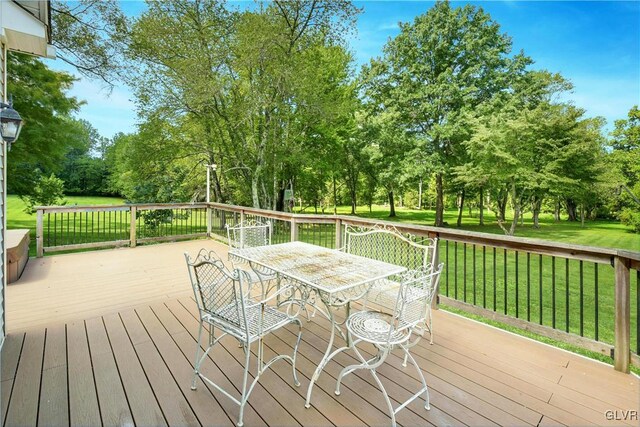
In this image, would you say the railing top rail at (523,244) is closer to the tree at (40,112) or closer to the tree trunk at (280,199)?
the tree at (40,112)

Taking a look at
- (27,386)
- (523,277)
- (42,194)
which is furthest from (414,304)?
(42,194)

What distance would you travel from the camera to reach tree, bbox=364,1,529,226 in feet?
45.8

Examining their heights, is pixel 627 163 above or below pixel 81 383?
above

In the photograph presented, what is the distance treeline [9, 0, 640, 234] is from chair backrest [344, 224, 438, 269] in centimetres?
718

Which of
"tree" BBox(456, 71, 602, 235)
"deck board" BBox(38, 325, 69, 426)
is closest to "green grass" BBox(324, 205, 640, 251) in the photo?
"tree" BBox(456, 71, 602, 235)

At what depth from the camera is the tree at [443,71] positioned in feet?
45.8

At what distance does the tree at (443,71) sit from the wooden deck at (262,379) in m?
12.7

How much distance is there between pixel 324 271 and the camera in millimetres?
2361

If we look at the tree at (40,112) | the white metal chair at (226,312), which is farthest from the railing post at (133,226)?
the white metal chair at (226,312)

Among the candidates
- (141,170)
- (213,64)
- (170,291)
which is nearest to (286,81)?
(213,64)

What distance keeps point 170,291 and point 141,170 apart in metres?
7.61

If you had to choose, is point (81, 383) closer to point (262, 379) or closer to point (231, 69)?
point (262, 379)

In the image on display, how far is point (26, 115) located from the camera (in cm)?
699

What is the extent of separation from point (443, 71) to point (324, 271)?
15.3m
